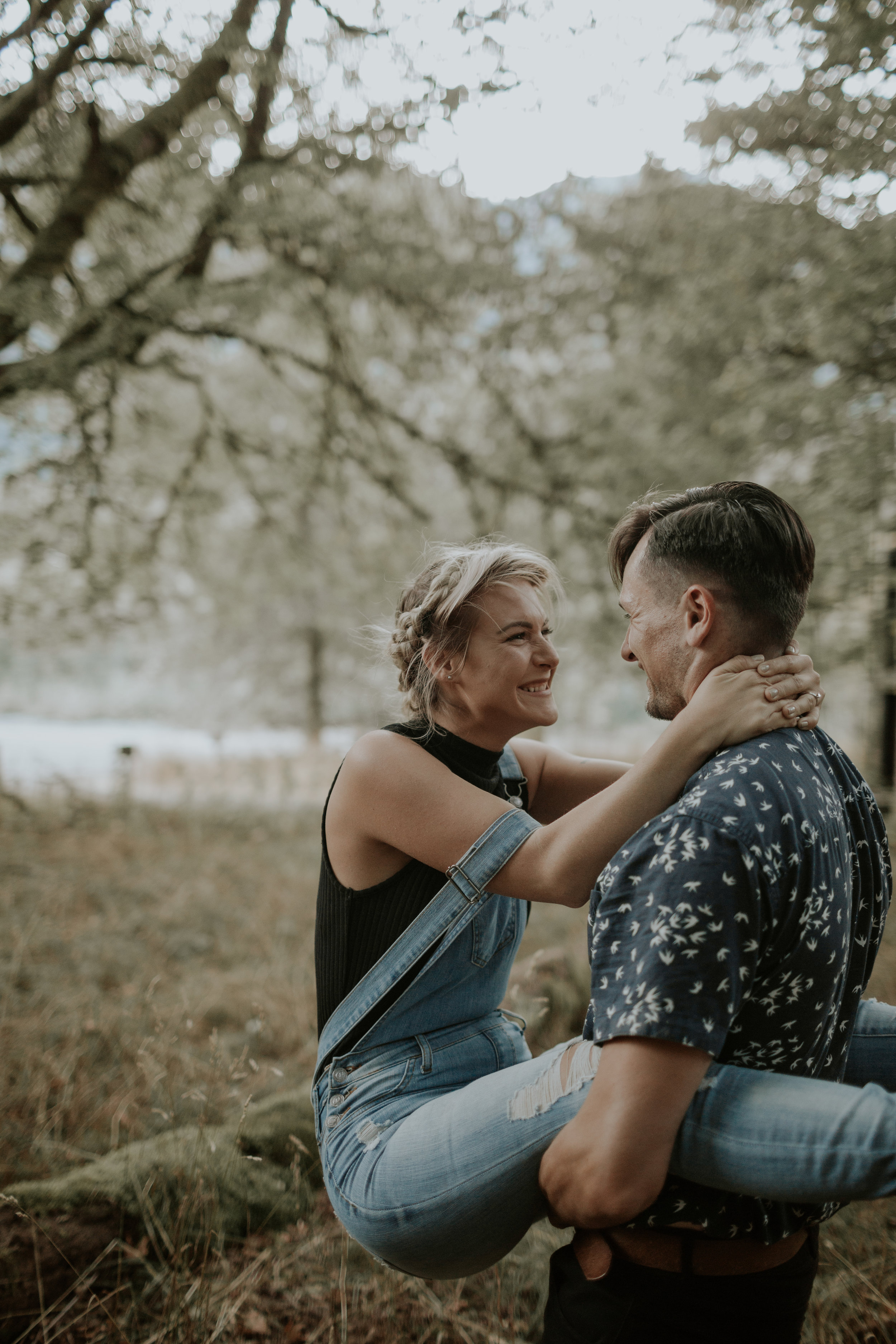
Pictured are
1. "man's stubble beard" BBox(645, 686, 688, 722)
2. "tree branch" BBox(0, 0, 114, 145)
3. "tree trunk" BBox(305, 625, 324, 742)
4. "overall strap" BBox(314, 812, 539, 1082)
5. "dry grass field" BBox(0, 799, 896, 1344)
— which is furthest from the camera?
"tree trunk" BBox(305, 625, 324, 742)

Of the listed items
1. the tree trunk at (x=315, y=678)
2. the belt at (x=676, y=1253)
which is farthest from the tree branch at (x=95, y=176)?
the tree trunk at (x=315, y=678)

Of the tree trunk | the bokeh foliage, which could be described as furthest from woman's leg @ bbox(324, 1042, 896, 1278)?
the tree trunk

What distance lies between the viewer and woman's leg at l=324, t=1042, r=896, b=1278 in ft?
4.25

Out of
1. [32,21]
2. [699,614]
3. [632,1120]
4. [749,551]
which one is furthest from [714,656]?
[32,21]

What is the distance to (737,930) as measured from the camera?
1310 mm

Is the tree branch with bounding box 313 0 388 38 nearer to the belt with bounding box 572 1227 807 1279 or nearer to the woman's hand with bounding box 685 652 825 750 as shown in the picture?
the woman's hand with bounding box 685 652 825 750

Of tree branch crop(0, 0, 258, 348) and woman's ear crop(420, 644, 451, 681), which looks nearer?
woman's ear crop(420, 644, 451, 681)

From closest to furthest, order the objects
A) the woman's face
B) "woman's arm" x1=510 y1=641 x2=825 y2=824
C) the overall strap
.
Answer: the overall strap < the woman's face < "woman's arm" x1=510 y1=641 x2=825 y2=824

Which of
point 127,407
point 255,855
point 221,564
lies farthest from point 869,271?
point 221,564

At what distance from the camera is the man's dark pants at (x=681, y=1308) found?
1501 mm

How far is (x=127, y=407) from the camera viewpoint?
7523 mm

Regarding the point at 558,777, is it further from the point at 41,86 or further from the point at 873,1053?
the point at 41,86

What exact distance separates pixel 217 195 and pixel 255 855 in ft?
19.2

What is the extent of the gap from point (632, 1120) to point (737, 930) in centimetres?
33
